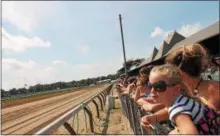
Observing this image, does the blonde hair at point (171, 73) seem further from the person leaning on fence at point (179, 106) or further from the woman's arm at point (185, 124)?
the woman's arm at point (185, 124)

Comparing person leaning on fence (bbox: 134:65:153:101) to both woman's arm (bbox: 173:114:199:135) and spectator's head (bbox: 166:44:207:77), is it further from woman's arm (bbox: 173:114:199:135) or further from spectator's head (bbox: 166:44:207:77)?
woman's arm (bbox: 173:114:199:135)

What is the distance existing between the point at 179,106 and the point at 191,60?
1.72ft

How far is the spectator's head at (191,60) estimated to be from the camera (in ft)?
7.88

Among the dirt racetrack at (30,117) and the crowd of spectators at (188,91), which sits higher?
the crowd of spectators at (188,91)

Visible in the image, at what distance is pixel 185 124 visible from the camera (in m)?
1.83

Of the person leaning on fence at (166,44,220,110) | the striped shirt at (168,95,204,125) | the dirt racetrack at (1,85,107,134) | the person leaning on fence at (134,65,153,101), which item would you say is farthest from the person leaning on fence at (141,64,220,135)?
the dirt racetrack at (1,85,107,134)

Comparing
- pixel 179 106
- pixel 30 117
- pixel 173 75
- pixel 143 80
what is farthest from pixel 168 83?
pixel 30 117

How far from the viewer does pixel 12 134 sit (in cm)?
1162

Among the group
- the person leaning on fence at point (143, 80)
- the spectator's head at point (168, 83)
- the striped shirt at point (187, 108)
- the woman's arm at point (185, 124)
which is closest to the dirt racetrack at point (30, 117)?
the person leaning on fence at point (143, 80)

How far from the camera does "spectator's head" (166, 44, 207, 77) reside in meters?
2.40

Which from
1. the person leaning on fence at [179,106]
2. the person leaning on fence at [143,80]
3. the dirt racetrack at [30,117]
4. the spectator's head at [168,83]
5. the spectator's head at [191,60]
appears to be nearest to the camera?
the person leaning on fence at [179,106]

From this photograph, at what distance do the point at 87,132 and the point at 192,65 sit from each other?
7121 millimetres

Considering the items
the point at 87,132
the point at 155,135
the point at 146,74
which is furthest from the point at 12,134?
the point at 155,135

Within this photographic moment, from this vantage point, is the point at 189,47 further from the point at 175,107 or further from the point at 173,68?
the point at 175,107
